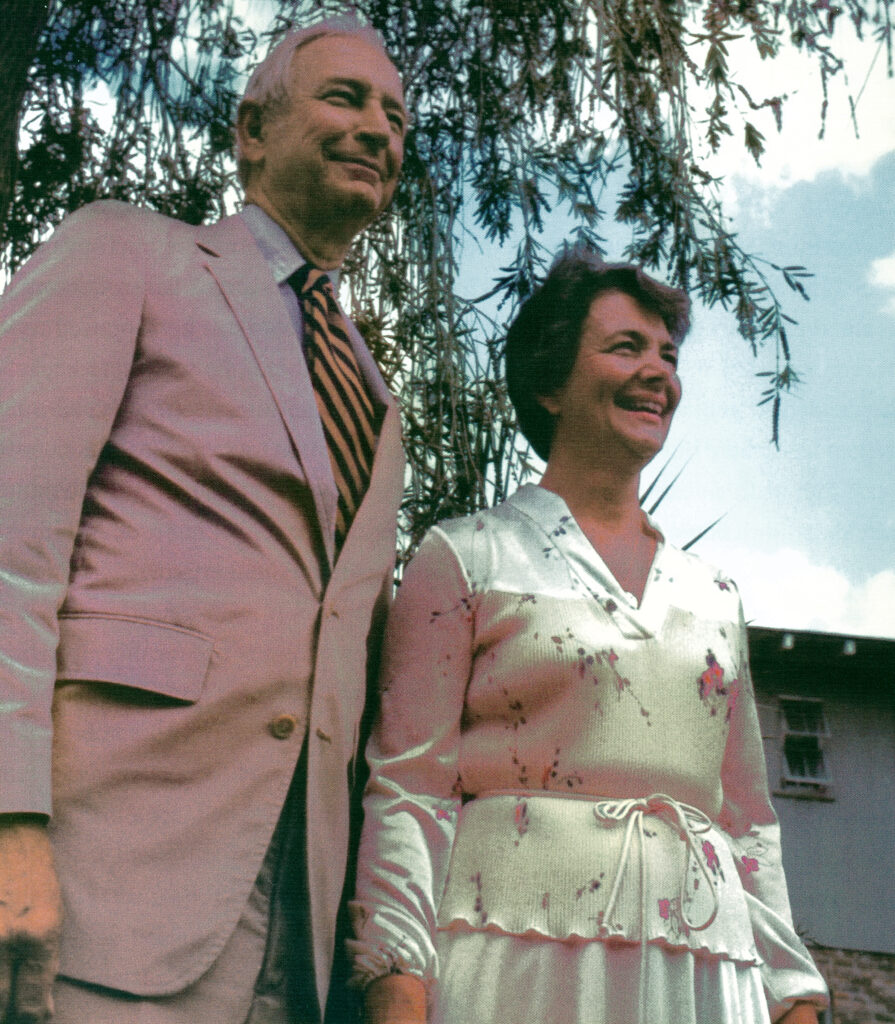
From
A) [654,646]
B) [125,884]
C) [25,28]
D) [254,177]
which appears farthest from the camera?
[25,28]

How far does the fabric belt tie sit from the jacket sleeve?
2.71 feet

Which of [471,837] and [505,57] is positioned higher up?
[505,57]

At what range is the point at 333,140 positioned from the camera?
74.2 inches

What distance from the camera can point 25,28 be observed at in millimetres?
2348

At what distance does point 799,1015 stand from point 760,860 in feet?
0.80

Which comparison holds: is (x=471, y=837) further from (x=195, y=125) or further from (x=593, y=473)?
(x=195, y=125)

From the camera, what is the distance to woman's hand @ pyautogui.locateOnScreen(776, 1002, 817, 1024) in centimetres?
174

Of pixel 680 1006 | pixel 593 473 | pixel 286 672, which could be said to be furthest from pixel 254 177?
pixel 680 1006

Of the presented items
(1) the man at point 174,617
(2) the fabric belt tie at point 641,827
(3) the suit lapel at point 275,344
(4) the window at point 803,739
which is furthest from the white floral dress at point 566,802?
(4) the window at point 803,739

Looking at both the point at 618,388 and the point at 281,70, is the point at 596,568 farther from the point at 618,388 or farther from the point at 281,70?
the point at 281,70

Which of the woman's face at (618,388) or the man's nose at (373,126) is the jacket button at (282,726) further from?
the man's nose at (373,126)

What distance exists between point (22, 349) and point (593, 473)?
1042 mm

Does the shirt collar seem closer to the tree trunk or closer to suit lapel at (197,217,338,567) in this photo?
suit lapel at (197,217,338,567)

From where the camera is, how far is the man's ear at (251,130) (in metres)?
1.99
